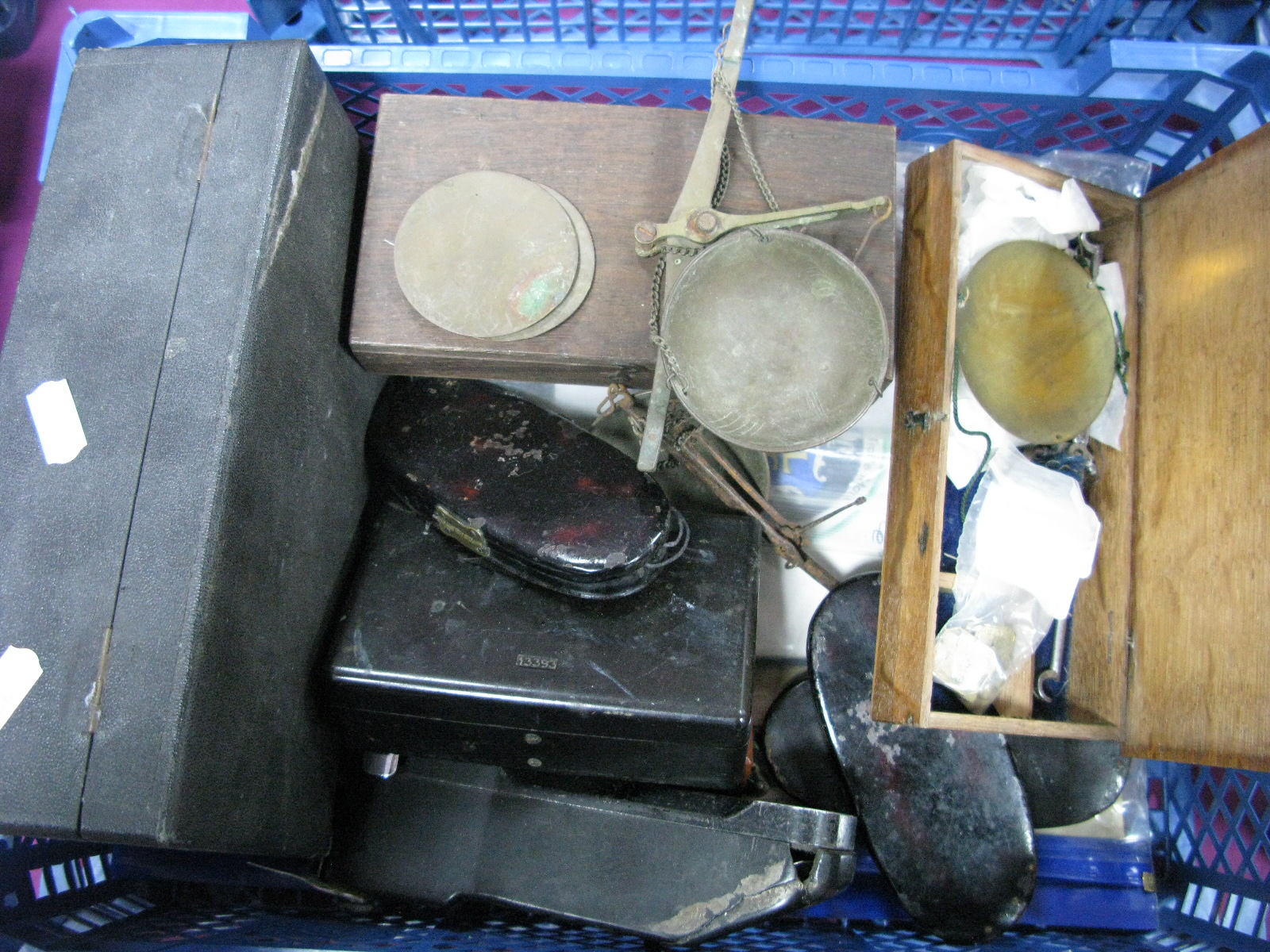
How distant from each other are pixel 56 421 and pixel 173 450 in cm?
16

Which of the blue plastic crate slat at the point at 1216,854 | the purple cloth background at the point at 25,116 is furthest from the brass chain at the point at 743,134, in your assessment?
the purple cloth background at the point at 25,116

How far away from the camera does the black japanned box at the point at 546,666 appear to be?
128cm

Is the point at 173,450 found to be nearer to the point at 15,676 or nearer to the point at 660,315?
the point at 15,676

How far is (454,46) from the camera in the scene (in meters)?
1.40

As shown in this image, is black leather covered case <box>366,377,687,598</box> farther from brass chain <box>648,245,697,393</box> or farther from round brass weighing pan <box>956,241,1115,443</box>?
round brass weighing pan <box>956,241,1115,443</box>

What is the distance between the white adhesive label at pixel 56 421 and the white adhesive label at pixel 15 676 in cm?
23

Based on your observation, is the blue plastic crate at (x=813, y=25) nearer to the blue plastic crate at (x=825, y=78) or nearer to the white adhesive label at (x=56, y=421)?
the blue plastic crate at (x=825, y=78)

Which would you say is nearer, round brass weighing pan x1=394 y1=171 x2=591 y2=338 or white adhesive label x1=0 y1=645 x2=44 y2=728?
white adhesive label x1=0 y1=645 x2=44 y2=728

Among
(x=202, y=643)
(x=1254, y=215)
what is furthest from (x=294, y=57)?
(x=1254, y=215)

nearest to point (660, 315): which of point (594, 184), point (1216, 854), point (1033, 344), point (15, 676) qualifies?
point (594, 184)

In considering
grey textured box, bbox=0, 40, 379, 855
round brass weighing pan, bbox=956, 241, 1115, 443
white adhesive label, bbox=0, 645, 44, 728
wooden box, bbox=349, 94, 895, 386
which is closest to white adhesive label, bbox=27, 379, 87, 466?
grey textured box, bbox=0, 40, 379, 855

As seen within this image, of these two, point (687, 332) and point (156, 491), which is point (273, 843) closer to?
point (156, 491)

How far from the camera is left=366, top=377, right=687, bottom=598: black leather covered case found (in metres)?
1.29

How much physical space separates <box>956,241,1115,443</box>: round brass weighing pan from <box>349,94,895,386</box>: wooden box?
0.58 ft
